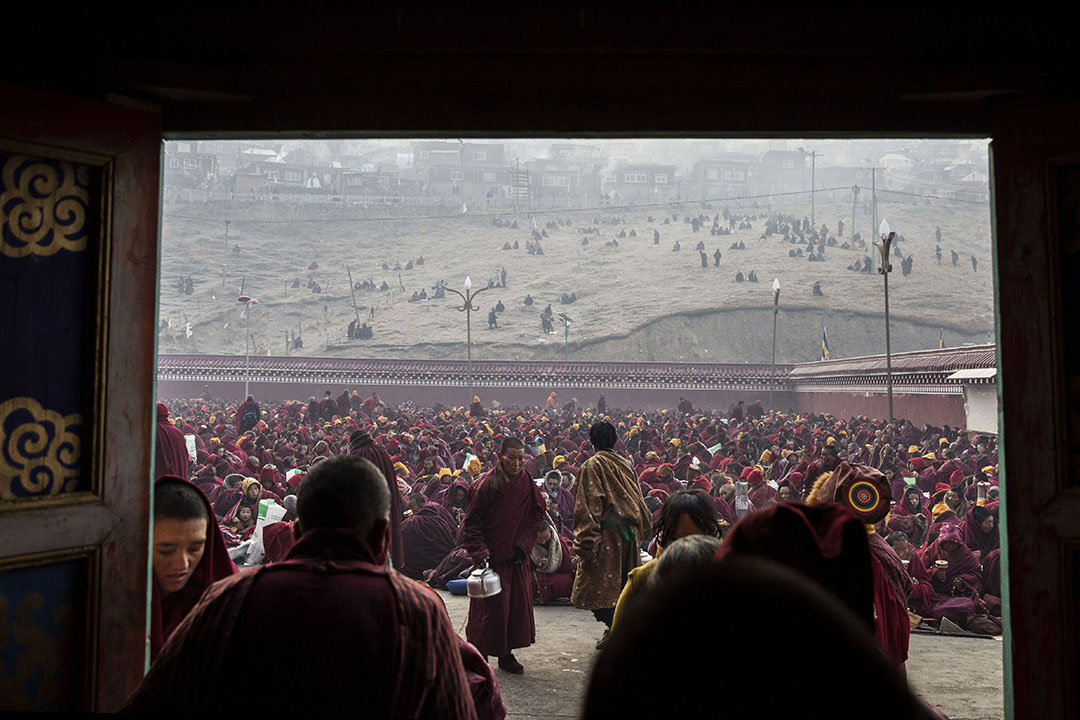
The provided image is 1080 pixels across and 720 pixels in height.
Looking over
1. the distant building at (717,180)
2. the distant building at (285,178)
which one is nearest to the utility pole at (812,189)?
the distant building at (717,180)

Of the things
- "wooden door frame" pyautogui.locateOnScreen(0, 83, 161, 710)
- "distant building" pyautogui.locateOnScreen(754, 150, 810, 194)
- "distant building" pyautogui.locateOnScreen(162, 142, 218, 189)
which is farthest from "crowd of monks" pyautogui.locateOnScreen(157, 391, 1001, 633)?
"distant building" pyautogui.locateOnScreen(754, 150, 810, 194)

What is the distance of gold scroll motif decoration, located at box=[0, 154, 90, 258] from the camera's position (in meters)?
2.07

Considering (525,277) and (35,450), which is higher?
(525,277)

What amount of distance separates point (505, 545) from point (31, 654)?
3.18m

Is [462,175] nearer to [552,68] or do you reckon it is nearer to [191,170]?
[191,170]

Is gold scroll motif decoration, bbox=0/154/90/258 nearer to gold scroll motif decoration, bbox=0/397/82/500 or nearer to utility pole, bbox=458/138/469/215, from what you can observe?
gold scroll motif decoration, bbox=0/397/82/500

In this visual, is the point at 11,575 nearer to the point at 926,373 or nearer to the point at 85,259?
the point at 85,259

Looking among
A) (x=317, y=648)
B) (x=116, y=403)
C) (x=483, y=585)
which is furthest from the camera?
(x=483, y=585)

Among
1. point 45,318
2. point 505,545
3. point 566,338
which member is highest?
point 566,338

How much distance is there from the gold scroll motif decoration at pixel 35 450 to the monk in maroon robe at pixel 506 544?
296 cm

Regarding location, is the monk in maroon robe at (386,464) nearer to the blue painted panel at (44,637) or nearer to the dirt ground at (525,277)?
the blue painted panel at (44,637)

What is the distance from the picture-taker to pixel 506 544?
5023 millimetres

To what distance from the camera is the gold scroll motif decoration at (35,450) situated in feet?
6.68

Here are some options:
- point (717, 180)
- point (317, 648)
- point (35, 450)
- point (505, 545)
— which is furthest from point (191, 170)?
point (317, 648)
